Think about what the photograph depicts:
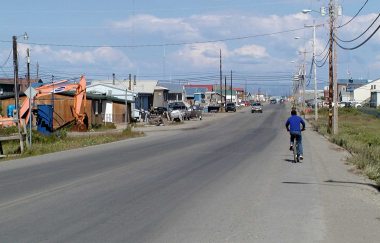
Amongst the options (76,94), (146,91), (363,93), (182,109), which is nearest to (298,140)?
(76,94)

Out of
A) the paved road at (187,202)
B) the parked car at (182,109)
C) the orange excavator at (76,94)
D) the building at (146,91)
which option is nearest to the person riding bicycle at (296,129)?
the paved road at (187,202)

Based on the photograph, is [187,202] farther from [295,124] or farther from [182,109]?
[182,109]

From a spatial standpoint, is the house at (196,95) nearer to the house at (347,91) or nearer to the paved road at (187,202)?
the house at (347,91)

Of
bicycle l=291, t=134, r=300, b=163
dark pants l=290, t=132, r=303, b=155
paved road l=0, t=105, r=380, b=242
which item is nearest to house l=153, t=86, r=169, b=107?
dark pants l=290, t=132, r=303, b=155

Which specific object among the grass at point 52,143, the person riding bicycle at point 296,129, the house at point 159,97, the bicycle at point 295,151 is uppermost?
the house at point 159,97

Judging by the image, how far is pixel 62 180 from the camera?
14898mm

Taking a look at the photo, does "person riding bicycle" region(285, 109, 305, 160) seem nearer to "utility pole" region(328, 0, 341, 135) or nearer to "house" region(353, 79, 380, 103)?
"utility pole" region(328, 0, 341, 135)

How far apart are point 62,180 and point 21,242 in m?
7.25

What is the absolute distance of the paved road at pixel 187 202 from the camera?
833cm

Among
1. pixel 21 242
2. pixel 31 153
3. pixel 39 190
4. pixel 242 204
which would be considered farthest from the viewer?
pixel 31 153

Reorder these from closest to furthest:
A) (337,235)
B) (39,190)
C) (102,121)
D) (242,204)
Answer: (337,235) → (242,204) → (39,190) → (102,121)

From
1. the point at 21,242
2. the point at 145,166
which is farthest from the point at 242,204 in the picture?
the point at 145,166

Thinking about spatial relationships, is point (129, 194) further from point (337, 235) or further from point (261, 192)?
point (337, 235)

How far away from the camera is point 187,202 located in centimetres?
1116
